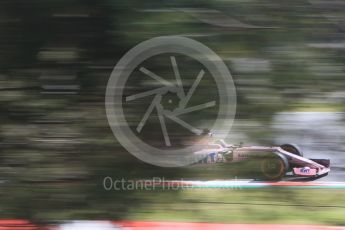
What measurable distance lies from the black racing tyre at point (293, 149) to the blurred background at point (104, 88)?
4cm

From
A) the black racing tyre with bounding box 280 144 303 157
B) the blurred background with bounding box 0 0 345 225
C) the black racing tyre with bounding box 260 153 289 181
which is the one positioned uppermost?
the blurred background with bounding box 0 0 345 225

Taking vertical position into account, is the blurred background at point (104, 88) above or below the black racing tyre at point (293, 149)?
above

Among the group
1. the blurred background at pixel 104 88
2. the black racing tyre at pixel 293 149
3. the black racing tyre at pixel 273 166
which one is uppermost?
the blurred background at pixel 104 88

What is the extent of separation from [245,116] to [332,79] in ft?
1.38

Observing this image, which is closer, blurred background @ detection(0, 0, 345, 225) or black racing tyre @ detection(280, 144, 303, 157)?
blurred background @ detection(0, 0, 345, 225)

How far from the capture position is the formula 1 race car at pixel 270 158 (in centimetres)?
307

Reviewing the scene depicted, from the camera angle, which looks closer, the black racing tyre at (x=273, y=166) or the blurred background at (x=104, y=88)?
the blurred background at (x=104, y=88)

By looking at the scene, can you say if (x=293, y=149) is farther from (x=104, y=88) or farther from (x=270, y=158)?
(x=104, y=88)

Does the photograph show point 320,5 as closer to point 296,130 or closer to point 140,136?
point 296,130

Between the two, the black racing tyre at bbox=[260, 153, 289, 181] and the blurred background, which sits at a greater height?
the blurred background

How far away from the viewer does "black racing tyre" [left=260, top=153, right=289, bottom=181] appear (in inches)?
122

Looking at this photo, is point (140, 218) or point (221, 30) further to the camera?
point (140, 218)

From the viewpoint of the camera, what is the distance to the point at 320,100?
3027 mm

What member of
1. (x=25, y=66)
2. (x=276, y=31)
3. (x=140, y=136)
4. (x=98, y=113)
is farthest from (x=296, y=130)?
(x=25, y=66)
